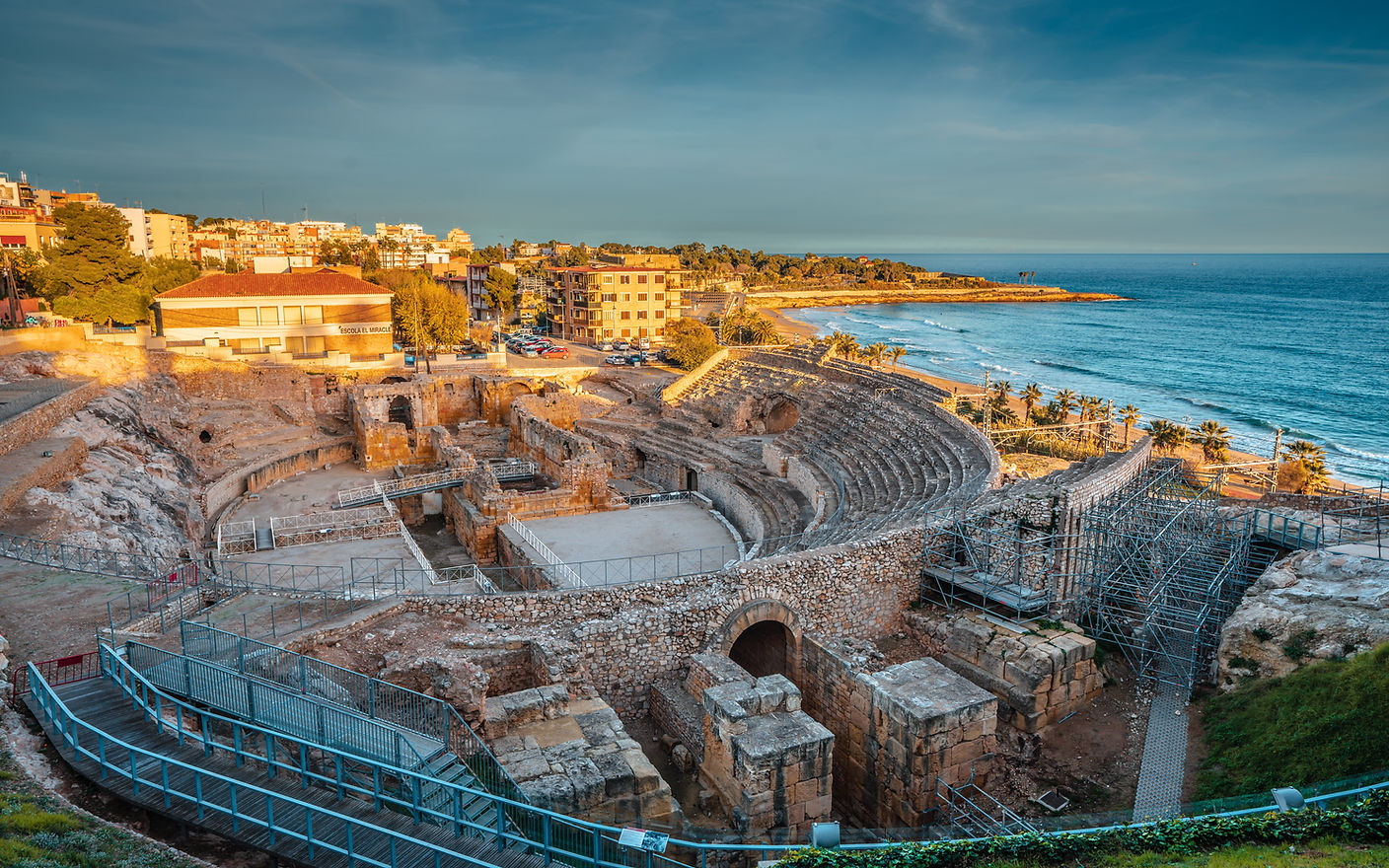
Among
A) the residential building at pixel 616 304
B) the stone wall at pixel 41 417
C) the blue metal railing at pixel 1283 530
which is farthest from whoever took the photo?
the residential building at pixel 616 304

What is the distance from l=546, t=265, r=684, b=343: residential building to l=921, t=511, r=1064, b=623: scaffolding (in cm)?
6108

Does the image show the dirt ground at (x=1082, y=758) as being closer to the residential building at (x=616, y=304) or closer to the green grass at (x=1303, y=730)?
the green grass at (x=1303, y=730)

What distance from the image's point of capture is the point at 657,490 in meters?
36.2

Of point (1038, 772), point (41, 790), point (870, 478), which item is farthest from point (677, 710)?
point (870, 478)

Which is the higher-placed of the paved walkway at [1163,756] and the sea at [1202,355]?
the sea at [1202,355]

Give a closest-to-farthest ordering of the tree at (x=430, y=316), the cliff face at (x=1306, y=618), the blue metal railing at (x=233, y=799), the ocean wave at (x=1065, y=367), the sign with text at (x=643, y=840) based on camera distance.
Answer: the blue metal railing at (x=233, y=799) < the sign with text at (x=643, y=840) < the cliff face at (x=1306, y=618) < the tree at (x=430, y=316) < the ocean wave at (x=1065, y=367)

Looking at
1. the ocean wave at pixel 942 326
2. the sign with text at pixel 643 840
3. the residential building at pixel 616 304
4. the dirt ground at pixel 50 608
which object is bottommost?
the sign with text at pixel 643 840

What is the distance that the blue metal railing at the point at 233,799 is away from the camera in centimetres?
848

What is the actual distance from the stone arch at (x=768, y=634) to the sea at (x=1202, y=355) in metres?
40.8

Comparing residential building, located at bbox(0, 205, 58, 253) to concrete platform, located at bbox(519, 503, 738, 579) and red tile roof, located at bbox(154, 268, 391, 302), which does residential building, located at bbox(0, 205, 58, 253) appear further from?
concrete platform, located at bbox(519, 503, 738, 579)

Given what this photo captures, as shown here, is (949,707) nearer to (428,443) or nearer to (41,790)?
(41,790)

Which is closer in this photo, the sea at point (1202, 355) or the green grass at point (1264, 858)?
the green grass at point (1264, 858)

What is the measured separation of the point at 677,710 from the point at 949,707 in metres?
5.00

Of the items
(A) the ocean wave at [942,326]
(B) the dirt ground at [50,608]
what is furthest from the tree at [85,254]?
(A) the ocean wave at [942,326]
